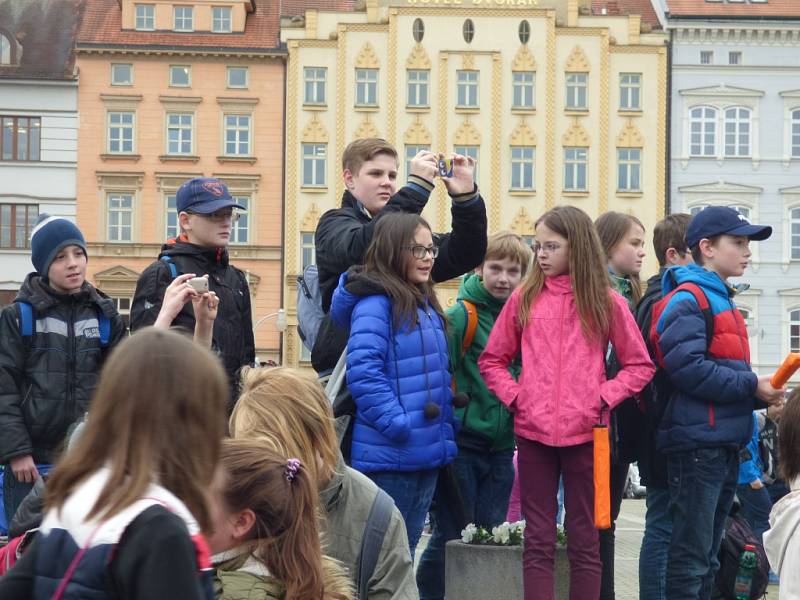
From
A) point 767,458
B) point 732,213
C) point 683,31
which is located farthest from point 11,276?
point 732,213

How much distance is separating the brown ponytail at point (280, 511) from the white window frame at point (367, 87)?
45107 mm

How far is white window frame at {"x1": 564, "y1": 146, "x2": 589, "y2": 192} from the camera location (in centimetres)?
4838

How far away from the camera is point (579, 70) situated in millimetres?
48188

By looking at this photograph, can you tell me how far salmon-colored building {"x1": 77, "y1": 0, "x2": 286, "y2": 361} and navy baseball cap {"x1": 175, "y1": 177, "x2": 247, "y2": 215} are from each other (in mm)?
41736

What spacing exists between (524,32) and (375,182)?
141 feet

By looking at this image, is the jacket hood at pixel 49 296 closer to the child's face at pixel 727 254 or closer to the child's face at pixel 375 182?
the child's face at pixel 375 182

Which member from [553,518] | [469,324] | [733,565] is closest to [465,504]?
[553,518]

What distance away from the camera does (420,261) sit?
6160 mm

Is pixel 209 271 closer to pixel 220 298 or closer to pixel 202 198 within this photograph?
pixel 220 298

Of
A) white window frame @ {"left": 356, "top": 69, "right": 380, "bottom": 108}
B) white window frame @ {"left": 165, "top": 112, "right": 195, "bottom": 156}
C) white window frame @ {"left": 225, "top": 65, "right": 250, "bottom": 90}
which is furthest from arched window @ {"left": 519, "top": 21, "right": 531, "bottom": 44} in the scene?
white window frame @ {"left": 165, "top": 112, "right": 195, "bottom": 156}

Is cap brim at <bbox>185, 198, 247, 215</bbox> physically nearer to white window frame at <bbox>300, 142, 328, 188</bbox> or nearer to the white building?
the white building

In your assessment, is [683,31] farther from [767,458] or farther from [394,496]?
[394,496]

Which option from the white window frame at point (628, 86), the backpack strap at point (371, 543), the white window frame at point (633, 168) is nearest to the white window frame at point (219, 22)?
the white window frame at point (628, 86)

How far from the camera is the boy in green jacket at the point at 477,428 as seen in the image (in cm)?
679
